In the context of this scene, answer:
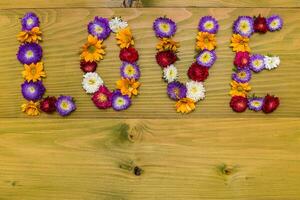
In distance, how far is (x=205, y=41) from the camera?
87 centimetres

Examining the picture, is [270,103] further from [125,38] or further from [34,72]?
[34,72]

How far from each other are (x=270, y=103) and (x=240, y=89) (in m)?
0.07

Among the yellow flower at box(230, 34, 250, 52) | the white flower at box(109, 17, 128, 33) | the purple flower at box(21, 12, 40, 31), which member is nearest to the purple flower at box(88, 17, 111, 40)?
the white flower at box(109, 17, 128, 33)

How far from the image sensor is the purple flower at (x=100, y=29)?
2.87 feet

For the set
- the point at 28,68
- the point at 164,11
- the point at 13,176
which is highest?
the point at 164,11

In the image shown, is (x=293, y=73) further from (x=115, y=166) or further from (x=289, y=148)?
(x=115, y=166)

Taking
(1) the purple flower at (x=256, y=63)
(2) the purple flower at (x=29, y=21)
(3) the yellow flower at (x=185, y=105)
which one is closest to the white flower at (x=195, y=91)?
(3) the yellow flower at (x=185, y=105)

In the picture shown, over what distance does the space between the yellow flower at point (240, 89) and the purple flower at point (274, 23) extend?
0.42ft

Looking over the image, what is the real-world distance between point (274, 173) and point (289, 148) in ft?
0.19

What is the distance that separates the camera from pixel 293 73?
88 cm

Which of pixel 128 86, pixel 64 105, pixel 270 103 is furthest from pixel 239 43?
pixel 64 105

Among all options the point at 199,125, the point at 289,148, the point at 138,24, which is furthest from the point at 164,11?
the point at 289,148

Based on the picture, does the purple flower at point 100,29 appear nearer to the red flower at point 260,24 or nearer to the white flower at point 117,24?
the white flower at point 117,24

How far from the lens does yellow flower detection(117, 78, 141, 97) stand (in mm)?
871
